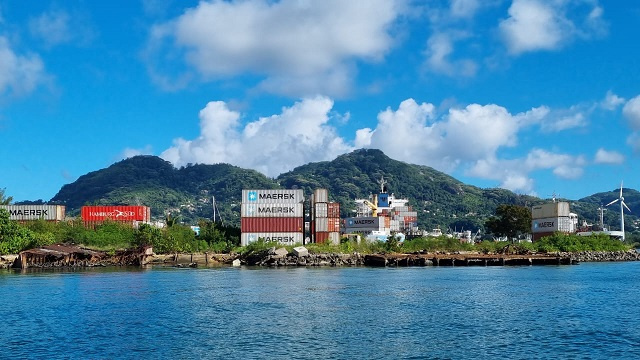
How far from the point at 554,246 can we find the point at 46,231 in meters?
109

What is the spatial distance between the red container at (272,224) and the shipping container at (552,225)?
74.4 meters

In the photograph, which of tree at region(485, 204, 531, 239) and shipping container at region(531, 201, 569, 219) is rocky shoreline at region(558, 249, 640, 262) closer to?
shipping container at region(531, 201, 569, 219)

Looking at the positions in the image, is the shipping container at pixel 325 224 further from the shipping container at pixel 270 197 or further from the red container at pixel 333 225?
the shipping container at pixel 270 197

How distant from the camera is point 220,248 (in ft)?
412

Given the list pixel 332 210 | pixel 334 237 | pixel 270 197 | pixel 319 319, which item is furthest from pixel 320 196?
pixel 319 319

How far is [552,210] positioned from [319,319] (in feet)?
446

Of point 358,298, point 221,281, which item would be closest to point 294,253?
point 221,281

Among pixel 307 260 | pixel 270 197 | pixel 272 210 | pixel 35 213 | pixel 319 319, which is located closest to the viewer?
pixel 319 319

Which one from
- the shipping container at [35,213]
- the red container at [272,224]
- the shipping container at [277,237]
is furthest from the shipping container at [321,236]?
the shipping container at [35,213]

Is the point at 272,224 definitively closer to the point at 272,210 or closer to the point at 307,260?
the point at 272,210

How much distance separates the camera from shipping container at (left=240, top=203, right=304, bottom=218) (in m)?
126

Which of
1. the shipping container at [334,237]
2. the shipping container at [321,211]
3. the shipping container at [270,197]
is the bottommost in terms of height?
the shipping container at [334,237]

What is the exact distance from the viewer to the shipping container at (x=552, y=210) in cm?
16275

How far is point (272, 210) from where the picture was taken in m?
127
